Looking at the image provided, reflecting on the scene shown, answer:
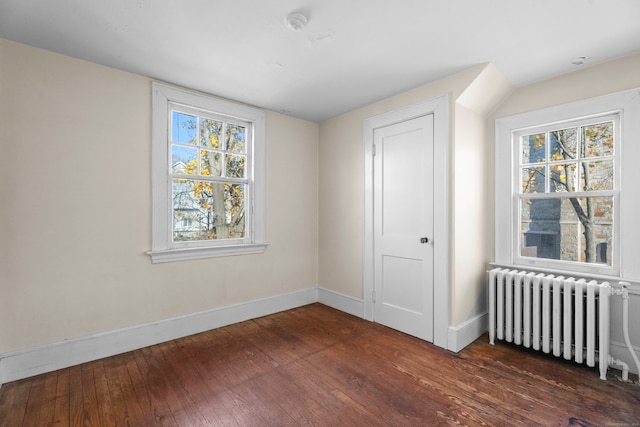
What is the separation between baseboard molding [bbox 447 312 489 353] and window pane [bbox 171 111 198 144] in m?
3.17

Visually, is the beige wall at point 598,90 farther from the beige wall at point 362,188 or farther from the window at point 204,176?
the window at point 204,176

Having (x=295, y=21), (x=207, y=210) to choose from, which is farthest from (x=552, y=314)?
(x=207, y=210)

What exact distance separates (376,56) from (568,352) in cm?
285

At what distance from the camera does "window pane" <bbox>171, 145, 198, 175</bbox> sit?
297 centimetres

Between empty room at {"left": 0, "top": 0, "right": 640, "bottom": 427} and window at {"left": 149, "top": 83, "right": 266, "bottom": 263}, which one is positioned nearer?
empty room at {"left": 0, "top": 0, "right": 640, "bottom": 427}

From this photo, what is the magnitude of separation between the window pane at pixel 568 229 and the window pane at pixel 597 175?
0.10m

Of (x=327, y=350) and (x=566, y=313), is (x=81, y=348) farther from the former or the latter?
(x=566, y=313)

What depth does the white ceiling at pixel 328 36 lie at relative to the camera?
1797mm

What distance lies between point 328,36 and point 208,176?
186 cm

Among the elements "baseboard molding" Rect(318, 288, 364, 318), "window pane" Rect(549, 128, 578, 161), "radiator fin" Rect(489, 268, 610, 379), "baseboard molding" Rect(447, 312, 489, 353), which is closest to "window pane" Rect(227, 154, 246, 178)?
"baseboard molding" Rect(318, 288, 364, 318)

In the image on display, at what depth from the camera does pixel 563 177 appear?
2719mm

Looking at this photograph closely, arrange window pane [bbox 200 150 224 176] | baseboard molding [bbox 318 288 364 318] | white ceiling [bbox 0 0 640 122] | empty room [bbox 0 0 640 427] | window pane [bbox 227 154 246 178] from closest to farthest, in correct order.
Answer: white ceiling [bbox 0 0 640 122]
empty room [bbox 0 0 640 427]
window pane [bbox 200 150 224 176]
window pane [bbox 227 154 246 178]
baseboard molding [bbox 318 288 364 318]

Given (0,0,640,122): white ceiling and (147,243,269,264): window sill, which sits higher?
(0,0,640,122): white ceiling

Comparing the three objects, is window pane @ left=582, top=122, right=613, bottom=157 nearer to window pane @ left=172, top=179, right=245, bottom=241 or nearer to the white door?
the white door
